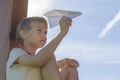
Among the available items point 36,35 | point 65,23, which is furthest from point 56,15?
point 36,35

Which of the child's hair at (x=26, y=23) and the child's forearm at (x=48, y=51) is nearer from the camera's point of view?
the child's forearm at (x=48, y=51)

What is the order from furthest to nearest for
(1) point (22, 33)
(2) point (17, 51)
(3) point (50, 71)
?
(1) point (22, 33) → (2) point (17, 51) → (3) point (50, 71)

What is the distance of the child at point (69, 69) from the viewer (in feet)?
10.9

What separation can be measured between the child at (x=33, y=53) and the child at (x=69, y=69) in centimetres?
16

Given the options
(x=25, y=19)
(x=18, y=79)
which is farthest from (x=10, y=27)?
(x=18, y=79)

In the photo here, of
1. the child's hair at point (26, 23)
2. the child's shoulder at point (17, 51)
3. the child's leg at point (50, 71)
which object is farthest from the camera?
the child's hair at point (26, 23)

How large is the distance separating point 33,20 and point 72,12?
26cm

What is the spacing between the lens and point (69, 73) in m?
3.34

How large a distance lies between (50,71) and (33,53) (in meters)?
0.23

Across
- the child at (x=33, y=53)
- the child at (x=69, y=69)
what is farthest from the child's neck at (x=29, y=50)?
the child at (x=69, y=69)

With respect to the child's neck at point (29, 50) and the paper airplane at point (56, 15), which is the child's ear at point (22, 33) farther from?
the paper airplane at point (56, 15)

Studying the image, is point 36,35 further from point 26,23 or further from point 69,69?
point 69,69

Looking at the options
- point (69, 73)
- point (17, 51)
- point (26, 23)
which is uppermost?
point (26, 23)

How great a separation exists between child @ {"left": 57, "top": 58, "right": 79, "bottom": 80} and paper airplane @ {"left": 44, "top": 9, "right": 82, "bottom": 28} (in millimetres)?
233
